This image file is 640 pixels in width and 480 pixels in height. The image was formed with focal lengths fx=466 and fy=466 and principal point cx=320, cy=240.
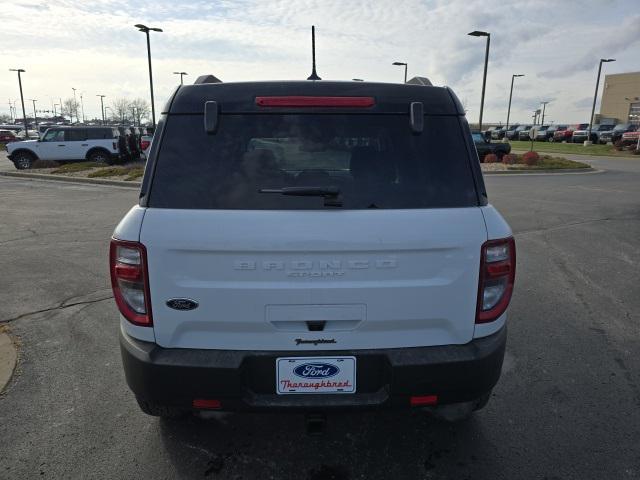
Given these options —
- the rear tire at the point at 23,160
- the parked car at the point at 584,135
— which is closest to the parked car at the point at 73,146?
the rear tire at the point at 23,160

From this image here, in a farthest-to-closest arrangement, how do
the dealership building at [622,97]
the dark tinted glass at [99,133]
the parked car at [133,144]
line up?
the dealership building at [622,97], the parked car at [133,144], the dark tinted glass at [99,133]

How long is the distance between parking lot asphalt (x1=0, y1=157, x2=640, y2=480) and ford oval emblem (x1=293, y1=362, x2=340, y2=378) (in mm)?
687

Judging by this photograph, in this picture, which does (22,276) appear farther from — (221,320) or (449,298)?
(449,298)

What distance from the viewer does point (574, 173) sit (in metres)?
19.8

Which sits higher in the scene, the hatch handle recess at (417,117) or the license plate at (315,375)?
the hatch handle recess at (417,117)

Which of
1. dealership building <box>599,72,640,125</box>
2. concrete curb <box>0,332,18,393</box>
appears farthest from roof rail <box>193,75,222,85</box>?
dealership building <box>599,72,640,125</box>

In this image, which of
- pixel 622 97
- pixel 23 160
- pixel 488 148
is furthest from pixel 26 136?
pixel 622 97

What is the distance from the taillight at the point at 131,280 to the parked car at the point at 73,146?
20266 millimetres

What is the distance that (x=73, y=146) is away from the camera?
20.4m

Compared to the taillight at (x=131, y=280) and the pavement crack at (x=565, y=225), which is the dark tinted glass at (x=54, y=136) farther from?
the taillight at (x=131, y=280)

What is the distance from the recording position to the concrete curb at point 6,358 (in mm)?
3410

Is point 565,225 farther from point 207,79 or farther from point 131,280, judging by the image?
point 131,280

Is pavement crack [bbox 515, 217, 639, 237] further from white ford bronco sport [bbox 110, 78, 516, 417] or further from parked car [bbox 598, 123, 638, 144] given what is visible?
parked car [bbox 598, 123, 638, 144]

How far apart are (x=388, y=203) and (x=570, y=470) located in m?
1.77
